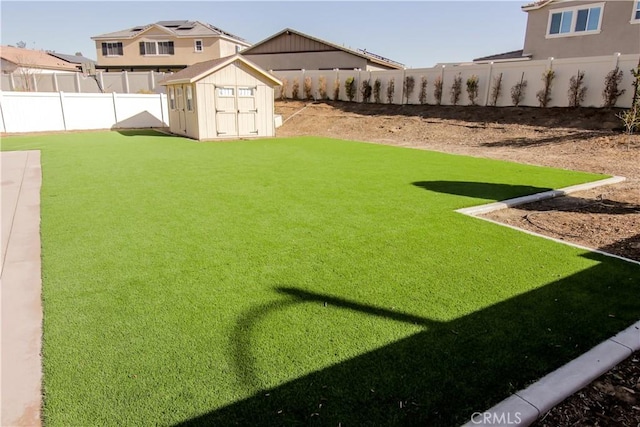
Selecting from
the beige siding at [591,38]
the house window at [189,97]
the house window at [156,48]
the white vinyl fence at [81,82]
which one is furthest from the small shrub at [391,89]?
the house window at [156,48]

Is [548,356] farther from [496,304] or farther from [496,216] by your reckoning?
[496,216]

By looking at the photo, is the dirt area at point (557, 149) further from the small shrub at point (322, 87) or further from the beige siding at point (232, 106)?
the beige siding at point (232, 106)

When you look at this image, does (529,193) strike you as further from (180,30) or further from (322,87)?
(180,30)

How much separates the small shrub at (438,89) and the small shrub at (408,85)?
121 centimetres

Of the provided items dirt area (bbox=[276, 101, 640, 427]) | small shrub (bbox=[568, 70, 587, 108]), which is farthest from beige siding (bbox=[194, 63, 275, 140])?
small shrub (bbox=[568, 70, 587, 108])

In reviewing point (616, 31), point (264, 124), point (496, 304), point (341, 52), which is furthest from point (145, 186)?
point (341, 52)

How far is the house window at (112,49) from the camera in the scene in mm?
37531

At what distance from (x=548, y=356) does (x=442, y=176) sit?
6612mm

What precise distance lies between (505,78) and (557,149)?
18.8 ft

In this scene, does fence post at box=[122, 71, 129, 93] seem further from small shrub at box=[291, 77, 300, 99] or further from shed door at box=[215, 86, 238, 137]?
shed door at box=[215, 86, 238, 137]

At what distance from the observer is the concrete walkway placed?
233 centimetres

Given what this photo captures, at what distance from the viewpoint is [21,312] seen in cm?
327

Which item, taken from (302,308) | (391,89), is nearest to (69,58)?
(391,89)

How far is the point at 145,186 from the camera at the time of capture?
25.2ft
